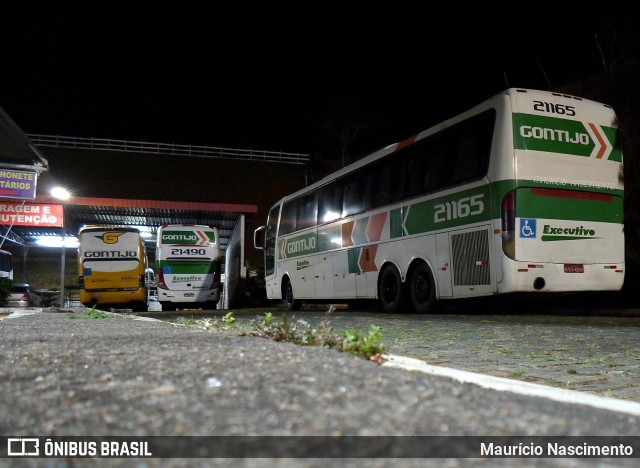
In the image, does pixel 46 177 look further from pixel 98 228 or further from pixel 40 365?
pixel 40 365

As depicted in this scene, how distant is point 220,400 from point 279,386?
0.85 feet

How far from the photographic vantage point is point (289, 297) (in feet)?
63.5

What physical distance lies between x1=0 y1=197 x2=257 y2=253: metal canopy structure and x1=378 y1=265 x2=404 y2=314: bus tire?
15216mm

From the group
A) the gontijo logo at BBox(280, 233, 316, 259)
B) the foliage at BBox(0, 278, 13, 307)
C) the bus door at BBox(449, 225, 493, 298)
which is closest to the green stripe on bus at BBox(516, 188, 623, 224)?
the bus door at BBox(449, 225, 493, 298)

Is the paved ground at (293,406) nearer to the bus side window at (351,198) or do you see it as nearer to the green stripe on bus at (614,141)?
the green stripe on bus at (614,141)

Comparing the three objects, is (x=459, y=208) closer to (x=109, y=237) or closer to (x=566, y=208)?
(x=566, y=208)

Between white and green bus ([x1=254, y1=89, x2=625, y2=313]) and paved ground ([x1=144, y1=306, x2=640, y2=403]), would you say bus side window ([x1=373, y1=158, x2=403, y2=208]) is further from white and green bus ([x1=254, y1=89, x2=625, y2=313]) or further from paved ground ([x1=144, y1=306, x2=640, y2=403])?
paved ground ([x1=144, y1=306, x2=640, y2=403])

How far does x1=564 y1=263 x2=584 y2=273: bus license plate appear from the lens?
10219 mm

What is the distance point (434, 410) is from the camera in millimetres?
1772

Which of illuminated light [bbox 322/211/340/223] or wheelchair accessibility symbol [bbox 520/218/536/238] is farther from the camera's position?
illuminated light [bbox 322/211/340/223]

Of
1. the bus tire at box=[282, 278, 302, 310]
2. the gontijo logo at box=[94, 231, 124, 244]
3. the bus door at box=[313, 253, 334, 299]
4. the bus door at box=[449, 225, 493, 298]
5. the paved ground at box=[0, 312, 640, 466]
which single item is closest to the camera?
the paved ground at box=[0, 312, 640, 466]

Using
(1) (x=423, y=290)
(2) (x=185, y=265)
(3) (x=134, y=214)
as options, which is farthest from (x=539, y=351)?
(3) (x=134, y=214)

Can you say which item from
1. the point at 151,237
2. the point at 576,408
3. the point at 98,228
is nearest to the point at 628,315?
the point at 576,408

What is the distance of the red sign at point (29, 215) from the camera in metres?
25.4
